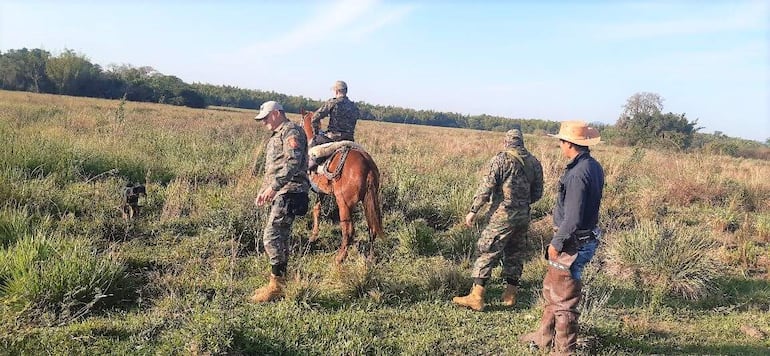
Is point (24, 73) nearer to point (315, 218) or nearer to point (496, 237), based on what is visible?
point (315, 218)

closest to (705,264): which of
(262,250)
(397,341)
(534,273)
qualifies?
(534,273)

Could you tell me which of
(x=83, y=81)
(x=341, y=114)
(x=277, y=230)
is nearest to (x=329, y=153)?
(x=277, y=230)

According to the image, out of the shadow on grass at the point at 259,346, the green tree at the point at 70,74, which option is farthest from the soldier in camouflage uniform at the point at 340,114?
the green tree at the point at 70,74

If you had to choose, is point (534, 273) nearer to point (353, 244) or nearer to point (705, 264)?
point (705, 264)

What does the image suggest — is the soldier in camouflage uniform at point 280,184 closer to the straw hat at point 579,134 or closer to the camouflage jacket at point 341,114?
the straw hat at point 579,134

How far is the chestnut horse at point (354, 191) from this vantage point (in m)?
5.95

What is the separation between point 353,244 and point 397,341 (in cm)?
258

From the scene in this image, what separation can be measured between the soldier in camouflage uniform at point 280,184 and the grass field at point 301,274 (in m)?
0.30

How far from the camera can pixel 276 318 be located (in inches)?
169

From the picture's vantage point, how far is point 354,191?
611 centimetres

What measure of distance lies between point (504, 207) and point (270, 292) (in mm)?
2646

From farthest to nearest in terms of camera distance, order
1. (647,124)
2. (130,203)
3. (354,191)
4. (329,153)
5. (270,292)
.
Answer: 1. (647,124)
2. (329,153)
3. (130,203)
4. (354,191)
5. (270,292)

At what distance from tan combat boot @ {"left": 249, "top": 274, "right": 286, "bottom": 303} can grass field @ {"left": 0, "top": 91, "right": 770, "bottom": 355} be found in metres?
0.18

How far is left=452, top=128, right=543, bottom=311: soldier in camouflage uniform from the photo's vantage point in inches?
194
